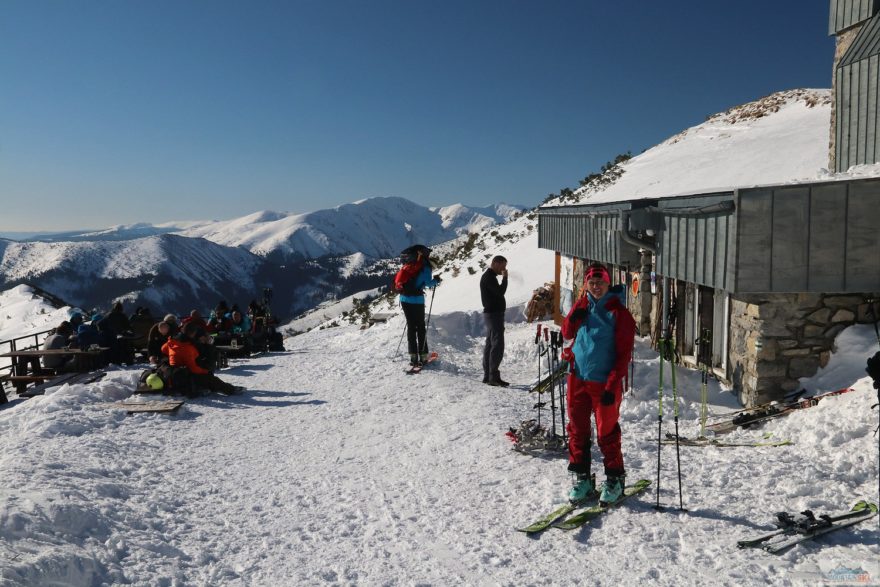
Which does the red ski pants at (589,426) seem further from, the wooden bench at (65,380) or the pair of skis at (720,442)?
the wooden bench at (65,380)

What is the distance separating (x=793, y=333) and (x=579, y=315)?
169 inches

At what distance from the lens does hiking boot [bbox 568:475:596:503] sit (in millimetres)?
5258

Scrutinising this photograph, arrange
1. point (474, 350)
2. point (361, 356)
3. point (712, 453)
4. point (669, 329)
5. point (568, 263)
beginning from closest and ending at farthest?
point (712, 453) → point (669, 329) → point (361, 356) → point (474, 350) → point (568, 263)

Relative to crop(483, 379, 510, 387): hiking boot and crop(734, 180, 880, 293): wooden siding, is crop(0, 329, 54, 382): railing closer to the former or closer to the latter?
crop(483, 379, 510, 387): hiking boot

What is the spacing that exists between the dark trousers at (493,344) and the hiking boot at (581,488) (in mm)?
5015

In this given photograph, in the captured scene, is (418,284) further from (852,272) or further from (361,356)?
(852,272)

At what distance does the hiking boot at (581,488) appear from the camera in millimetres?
5258

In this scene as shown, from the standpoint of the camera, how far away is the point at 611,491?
201 inches

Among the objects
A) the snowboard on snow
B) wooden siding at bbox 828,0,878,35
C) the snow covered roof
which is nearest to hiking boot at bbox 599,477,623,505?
the snowboard on snow

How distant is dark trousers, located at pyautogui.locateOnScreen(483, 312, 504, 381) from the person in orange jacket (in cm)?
514

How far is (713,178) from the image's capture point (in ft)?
84.1

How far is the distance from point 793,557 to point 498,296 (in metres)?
6.48

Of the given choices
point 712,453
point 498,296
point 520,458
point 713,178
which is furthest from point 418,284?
point 713,178

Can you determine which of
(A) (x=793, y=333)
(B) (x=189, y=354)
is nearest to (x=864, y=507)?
(A) (x=793, y=333)
